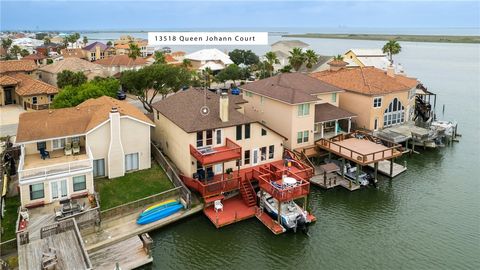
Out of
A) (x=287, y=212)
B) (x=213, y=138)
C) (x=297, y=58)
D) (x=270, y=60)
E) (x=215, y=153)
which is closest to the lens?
(x=287, y=212)

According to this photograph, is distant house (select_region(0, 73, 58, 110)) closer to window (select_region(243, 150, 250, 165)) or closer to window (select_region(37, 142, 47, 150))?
window (select_region(37, 142, 47, 150))

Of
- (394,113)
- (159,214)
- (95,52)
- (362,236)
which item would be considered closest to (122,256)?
(159,214)

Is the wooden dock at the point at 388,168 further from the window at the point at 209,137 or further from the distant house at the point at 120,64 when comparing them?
the distant house at the point at 120,64

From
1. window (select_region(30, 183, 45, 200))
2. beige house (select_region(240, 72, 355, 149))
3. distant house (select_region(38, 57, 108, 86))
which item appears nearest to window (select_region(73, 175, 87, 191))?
window (select_region(30, 183, 45, 200))

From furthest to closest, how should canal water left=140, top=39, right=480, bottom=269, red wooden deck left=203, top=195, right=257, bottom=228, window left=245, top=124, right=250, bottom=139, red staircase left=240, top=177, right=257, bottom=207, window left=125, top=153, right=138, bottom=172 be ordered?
1. window left=245, top=124, right=250, bottom=139
2. window left=125, top=153, right=138, bottom=172
3. red staircase left=240, top=177, right=257, bottom=207
4. red wooden deck left=203, top=195, right=257, bottom=228
5. canal water left=140, top=39, right=480, bottom=269

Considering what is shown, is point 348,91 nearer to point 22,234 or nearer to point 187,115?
point 187,115

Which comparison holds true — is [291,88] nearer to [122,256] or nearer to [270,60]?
[122,256]

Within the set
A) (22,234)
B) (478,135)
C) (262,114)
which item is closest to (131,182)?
(22,234)

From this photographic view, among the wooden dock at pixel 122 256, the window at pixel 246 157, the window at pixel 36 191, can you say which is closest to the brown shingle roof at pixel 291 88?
the window at pixel 246 157
